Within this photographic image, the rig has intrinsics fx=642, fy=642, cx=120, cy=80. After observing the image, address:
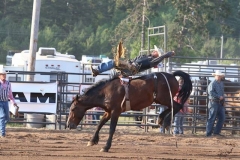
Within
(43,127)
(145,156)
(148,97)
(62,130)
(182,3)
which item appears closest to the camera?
(145,156)

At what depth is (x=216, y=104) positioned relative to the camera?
18.0 m

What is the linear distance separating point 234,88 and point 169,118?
7081mm

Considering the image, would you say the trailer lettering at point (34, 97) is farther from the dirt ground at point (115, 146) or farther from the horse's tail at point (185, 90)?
the horse's tail at point (185, 90)

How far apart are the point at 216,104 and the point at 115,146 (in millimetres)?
5218

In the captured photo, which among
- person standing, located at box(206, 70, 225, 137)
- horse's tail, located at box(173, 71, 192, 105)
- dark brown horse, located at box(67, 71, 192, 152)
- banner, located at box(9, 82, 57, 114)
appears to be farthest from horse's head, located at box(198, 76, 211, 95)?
dark brown horse, located at box(67, 71, 192, 152)

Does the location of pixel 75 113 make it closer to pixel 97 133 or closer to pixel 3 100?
pixel 97 133

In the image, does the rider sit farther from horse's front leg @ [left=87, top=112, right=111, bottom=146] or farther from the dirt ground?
the dirt ground

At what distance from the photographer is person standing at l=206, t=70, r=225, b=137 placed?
17766 millimetres

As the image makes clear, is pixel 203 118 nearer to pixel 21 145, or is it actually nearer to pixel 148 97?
pixel 148 97

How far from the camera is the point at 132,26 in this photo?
41.5m

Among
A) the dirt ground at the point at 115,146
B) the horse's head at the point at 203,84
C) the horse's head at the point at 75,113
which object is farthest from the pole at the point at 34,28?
the horse's head at the point at 75,113

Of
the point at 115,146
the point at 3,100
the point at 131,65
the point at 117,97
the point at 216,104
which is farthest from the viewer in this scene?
the point at 216,104

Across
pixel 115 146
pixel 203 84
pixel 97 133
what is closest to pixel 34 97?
pixel 203 84

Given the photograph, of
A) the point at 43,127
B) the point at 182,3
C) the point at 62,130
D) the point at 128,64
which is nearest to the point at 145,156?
the point at 128,64
